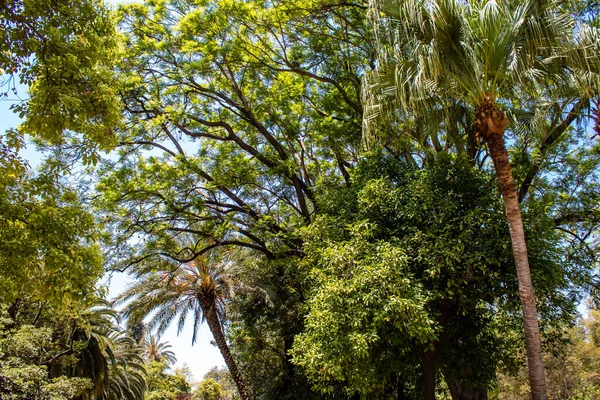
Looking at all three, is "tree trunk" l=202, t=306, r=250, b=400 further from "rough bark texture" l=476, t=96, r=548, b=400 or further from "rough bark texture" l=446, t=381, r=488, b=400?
"rough bark texture" l=476, t=96, r=548, b=400

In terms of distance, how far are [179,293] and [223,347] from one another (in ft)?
9.68

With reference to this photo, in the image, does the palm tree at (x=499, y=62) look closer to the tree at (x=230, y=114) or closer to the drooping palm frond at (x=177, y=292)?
the tree at (x=230, y=114)

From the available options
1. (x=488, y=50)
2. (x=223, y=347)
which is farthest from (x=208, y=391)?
(x=488, y=50)

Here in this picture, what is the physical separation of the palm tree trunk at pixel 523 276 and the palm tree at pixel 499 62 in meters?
0.01

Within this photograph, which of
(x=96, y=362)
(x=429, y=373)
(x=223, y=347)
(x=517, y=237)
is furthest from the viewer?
(x=96, y=362)

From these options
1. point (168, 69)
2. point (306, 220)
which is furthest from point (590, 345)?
point (168, 69)

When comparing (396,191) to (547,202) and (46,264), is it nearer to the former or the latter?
(547,202)

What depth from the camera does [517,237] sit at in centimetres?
698

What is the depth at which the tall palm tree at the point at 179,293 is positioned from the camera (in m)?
17.1

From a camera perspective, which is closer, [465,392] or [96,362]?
[465,392]

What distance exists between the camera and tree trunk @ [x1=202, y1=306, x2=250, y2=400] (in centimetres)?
1566

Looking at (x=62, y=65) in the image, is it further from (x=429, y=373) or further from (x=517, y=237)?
(x=429, y=373)

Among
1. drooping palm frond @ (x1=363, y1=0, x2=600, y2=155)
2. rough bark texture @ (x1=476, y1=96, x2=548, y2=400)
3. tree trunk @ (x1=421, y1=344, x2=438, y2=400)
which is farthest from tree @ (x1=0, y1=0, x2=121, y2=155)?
tree trunk @ (x1=421, y1=344, x2=438, y2=400)

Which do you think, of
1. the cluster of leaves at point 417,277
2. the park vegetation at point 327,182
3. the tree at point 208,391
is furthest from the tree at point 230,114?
the tree at point 208,391
